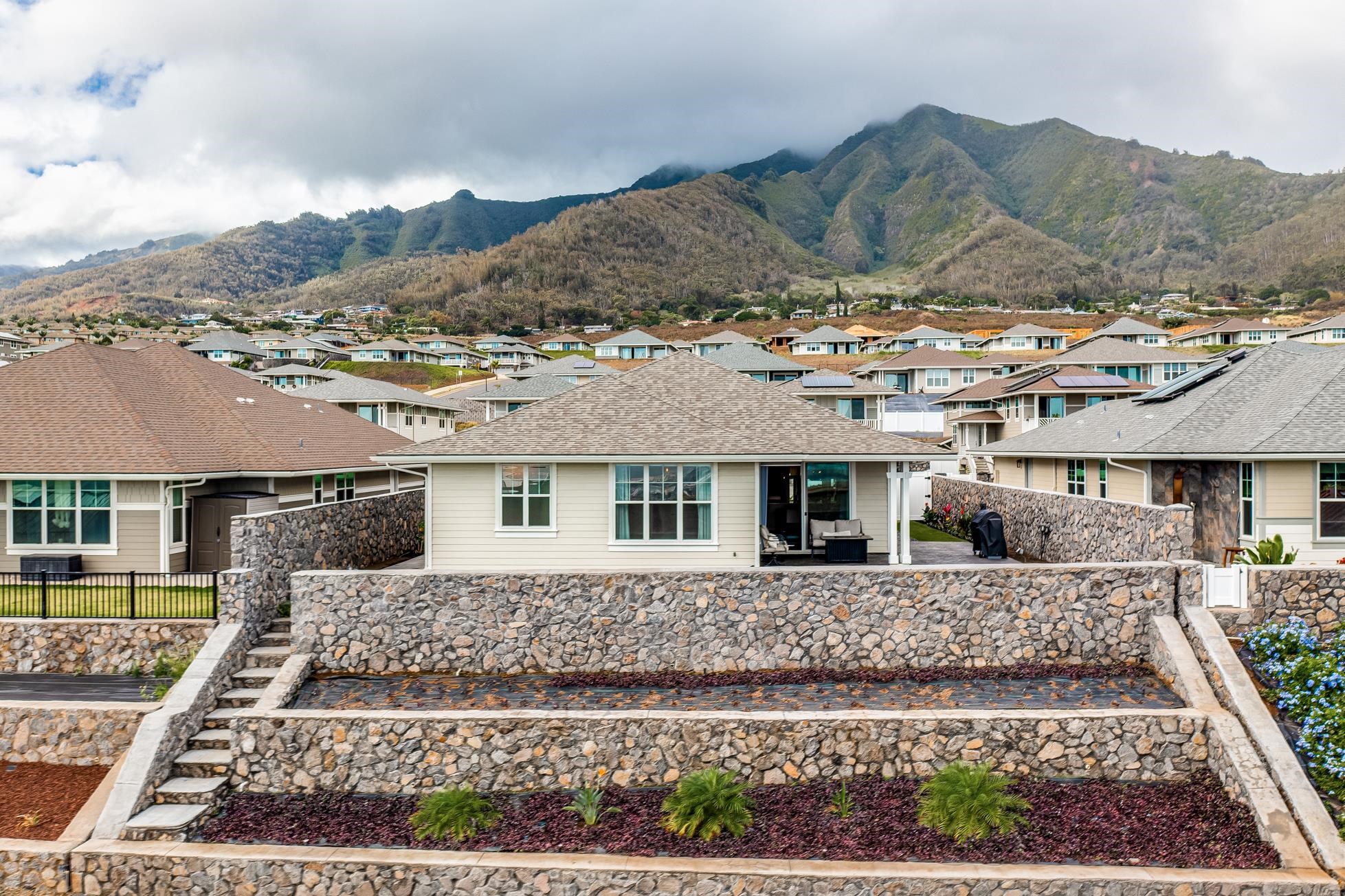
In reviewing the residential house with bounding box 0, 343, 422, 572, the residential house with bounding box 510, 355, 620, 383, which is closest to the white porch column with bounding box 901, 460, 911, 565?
the residential house with bounding box 0, 343, 422, 572

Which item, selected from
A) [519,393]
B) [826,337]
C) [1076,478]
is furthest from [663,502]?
[826,337]

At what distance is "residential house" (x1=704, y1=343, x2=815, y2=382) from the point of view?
47625 millimetres

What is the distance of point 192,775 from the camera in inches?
426

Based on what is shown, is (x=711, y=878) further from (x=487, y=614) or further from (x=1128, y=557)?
(x=1128, y=557)

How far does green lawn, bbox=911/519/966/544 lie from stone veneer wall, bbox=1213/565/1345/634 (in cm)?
893

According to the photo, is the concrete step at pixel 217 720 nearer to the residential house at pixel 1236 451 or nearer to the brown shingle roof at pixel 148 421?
the brown shingle roof at pixel 148 421

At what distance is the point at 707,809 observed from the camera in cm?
978

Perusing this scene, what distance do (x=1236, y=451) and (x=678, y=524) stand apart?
11.3m

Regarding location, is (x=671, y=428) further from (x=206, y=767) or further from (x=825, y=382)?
(x=825, y=382)

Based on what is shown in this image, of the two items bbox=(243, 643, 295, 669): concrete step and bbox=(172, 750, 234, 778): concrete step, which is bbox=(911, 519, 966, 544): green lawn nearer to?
bbox=(243, 643, 295, 669): concrete step

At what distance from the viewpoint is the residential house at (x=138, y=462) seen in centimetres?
1512

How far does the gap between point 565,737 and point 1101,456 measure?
14776 mm

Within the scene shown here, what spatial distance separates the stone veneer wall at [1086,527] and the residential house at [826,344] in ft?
196

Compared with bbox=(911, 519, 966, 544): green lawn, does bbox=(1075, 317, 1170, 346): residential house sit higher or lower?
higher
